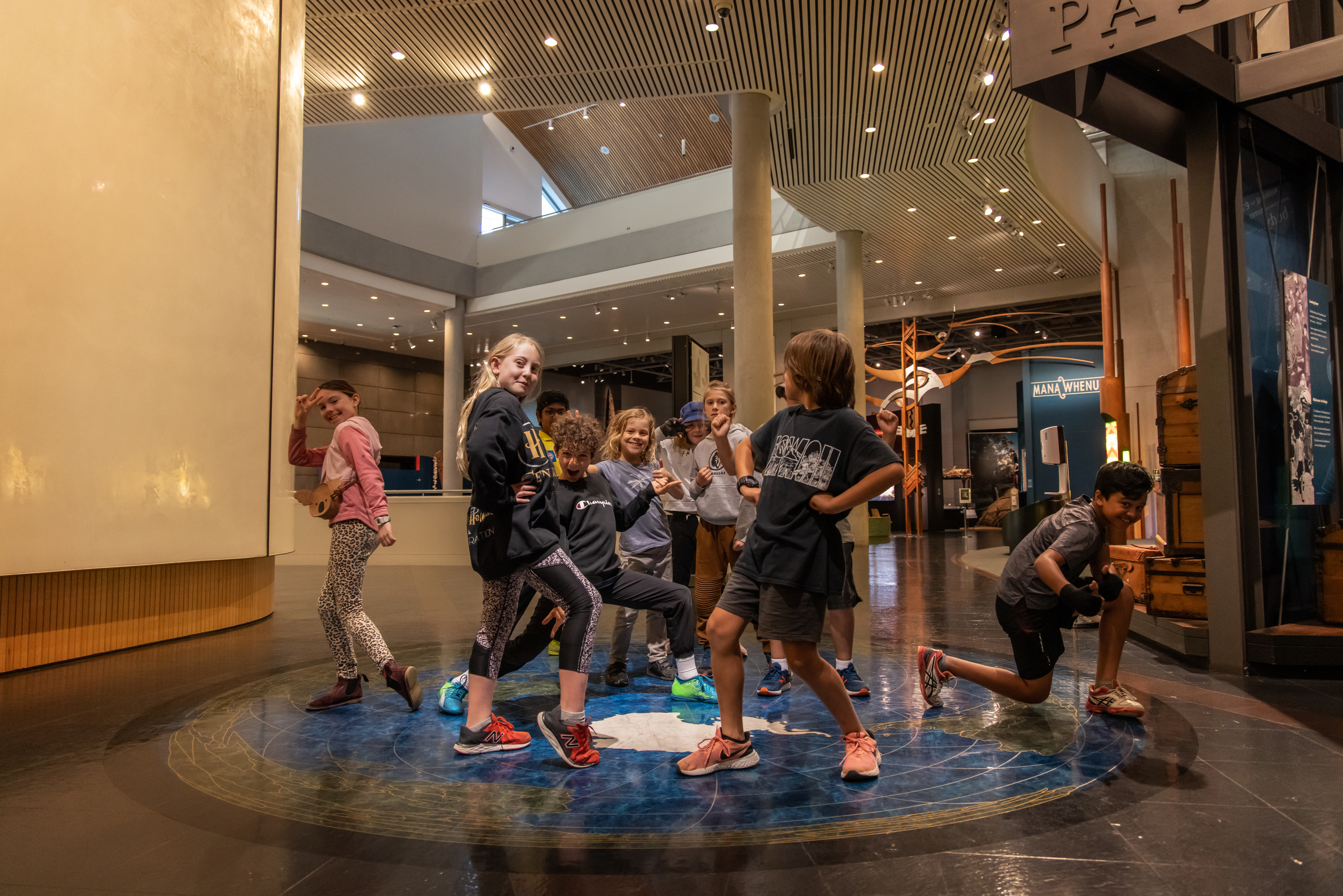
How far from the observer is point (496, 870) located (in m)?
1.71

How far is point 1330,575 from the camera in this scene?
399cm

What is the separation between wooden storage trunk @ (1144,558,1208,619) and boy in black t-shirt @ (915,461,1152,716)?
161 centimetres

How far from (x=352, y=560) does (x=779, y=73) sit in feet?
24.2

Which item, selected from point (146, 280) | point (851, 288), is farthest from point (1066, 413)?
point (146, 280)

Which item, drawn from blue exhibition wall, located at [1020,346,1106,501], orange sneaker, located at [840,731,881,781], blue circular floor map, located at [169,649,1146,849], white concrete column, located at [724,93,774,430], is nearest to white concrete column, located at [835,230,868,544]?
white concrete column, located at [724,93,774,430]

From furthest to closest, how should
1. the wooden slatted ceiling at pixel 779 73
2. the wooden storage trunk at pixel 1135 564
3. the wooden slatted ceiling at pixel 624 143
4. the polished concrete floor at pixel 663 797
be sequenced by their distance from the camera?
the wooden slatted ceiling at pixel 624 143
the wooden slatted ceiling at pixel 779 73
the wooden storage trunk at pixel 1135 564
the polished concrete floor at pixel 663 797

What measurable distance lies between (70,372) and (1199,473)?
5825mm

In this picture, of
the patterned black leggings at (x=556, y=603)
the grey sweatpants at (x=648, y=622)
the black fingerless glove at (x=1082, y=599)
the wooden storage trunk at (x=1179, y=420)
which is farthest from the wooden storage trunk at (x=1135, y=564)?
the patterned black leggings at (x=556, y=603)

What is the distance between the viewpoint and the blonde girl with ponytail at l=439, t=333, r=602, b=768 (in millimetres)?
2479

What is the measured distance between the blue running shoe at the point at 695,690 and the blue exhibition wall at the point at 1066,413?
16658 millimetres

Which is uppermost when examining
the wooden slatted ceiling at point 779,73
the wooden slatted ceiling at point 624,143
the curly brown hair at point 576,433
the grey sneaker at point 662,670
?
the wooden slatted ceiling at point 624,143

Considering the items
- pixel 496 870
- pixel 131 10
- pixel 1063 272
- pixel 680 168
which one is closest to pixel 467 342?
pixel 680 168

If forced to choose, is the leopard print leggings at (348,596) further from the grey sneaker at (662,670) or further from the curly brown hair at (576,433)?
the grey sneaker at (662,670)

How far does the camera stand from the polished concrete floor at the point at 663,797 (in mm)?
1704
